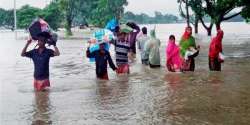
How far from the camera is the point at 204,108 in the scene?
32.2 feet

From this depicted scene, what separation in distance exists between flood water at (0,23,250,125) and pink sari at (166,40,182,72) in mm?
335

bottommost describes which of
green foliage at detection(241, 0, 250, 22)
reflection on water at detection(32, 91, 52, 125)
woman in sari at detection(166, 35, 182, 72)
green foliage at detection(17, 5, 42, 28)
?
reflection on water at detection(32, 91, 52, 125)

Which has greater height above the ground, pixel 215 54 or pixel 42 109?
pixel 215 54

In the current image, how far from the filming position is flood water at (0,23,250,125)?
8.98 m

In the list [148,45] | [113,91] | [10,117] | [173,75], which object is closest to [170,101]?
[113,91]

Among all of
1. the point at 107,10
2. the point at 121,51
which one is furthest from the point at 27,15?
the point at 121,51

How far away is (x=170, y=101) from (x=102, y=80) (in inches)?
160

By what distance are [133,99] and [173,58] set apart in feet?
19.3

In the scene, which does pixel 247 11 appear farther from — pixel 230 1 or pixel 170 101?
pixel 170 101

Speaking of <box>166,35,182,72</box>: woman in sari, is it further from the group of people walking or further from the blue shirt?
the blue shirt

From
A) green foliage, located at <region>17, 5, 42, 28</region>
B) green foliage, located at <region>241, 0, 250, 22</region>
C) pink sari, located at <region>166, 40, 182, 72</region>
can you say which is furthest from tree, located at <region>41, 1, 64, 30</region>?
pink sari, located at <region>166, 40, 182, 72</region>

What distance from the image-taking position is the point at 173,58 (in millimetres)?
16875

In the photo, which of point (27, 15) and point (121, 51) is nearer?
point (121, 51)

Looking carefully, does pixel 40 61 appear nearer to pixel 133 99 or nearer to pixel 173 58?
pixel 133 99
